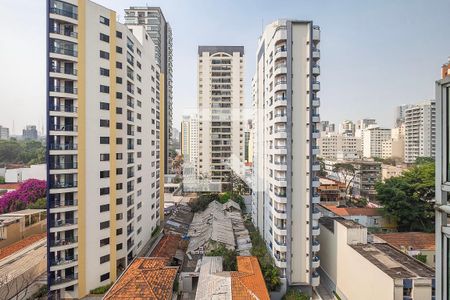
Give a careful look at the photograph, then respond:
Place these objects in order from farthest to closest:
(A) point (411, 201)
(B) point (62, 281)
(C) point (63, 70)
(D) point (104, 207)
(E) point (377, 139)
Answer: (E) point (377, 139) → (A) point (411, 201) → (D) point (104, 207) → (C) point (63, 70) → (B) point (62, 281)

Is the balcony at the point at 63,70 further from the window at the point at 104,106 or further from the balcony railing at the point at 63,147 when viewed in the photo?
the balcony railing at the point at 63,147

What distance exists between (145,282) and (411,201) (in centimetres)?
2399

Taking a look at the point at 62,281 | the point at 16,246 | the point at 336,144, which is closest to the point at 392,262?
the point at 62,281

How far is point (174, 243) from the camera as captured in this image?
19078mm

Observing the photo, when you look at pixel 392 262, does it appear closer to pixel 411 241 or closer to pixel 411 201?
pixel 411 241

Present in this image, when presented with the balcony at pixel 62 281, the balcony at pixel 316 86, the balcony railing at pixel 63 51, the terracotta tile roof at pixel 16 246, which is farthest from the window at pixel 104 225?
the balcony at pixel 316 86

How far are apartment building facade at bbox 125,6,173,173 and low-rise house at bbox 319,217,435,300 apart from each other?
1239 inches

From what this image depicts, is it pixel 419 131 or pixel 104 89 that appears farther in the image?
pixel 419 131

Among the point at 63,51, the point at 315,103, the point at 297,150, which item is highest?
the point at 63,51

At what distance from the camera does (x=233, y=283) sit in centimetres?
1156

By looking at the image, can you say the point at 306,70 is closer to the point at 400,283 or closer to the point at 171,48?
the point at 400,283

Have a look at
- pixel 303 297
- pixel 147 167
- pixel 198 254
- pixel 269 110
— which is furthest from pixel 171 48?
A: pixel 303 297

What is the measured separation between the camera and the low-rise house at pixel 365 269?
10.3 metres

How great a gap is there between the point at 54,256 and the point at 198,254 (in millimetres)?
8792
